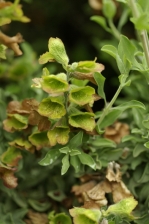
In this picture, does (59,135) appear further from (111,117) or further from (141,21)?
(141,21)

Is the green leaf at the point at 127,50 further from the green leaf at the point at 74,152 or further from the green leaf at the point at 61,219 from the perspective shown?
the green leaf at the point at 61,219

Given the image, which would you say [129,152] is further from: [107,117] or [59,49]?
[59,49]

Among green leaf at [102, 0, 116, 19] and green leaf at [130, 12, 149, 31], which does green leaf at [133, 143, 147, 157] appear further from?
green leaf at [102, 0, 116, 19]

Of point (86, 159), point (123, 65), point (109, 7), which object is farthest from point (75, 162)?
point (109, 7)

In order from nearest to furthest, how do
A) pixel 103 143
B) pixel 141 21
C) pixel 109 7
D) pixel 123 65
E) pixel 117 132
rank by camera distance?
pixel 141 21, pixel 123 65, pixel 103 143, pixel 117 132, pixel 109 7

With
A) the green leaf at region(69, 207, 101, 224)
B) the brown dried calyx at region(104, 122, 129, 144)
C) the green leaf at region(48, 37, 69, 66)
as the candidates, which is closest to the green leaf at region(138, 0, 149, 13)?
the green leaf at region(48, 37, 69, 66)

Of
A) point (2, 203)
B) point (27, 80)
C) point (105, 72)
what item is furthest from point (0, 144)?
point (105, 72)

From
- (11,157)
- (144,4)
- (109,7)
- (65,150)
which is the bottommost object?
(11,157)
